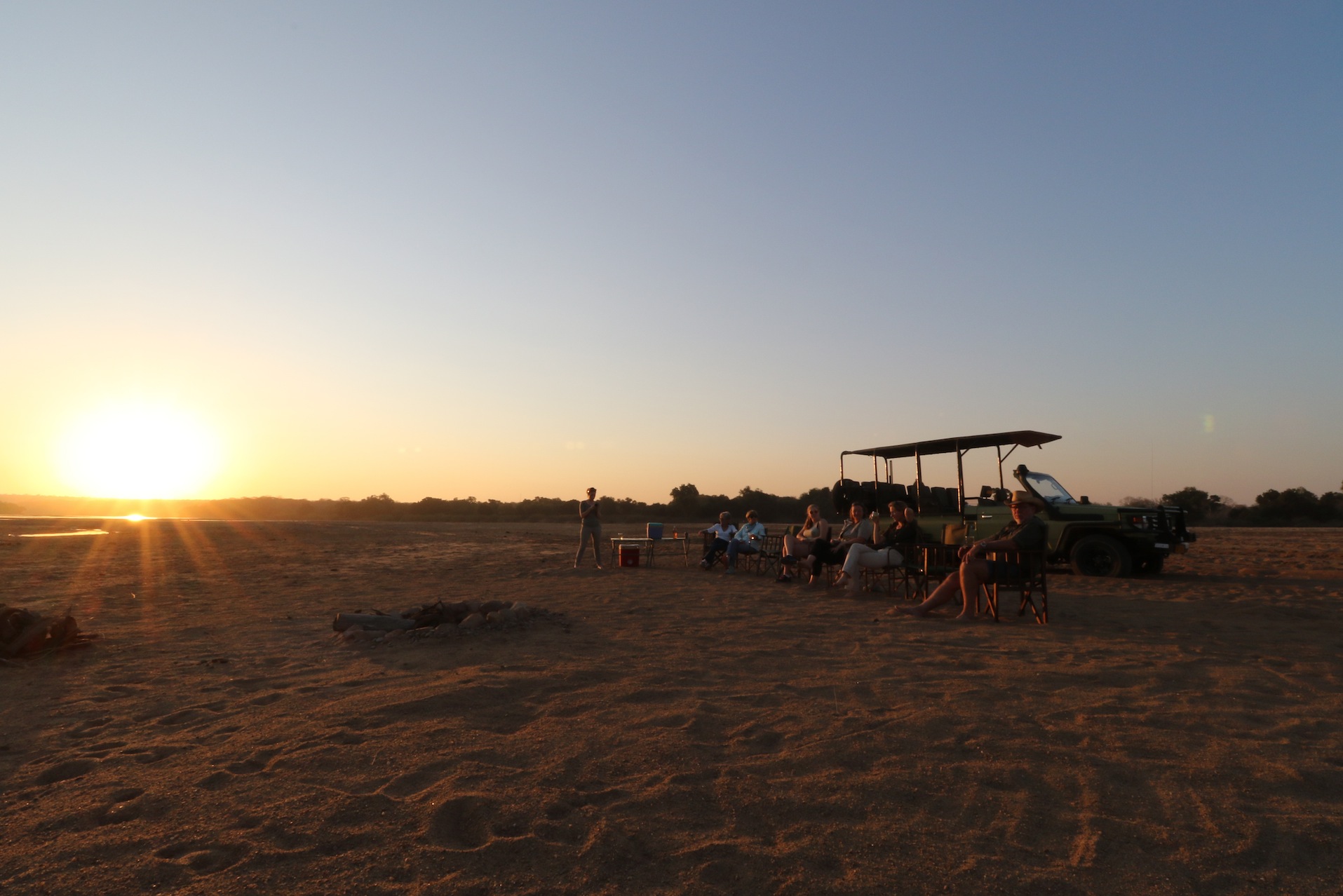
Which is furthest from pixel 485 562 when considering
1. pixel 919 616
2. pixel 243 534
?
pixel 243 534

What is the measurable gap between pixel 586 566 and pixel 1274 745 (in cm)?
1210

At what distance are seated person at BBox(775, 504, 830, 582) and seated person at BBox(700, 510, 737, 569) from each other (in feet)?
6.48

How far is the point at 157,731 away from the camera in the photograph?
4332 millimetres

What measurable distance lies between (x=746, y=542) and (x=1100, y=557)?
231 inches

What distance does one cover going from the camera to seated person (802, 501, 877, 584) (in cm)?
1072

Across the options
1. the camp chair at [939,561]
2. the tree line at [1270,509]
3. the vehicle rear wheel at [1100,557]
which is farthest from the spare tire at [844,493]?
the tree line at [1270,509]

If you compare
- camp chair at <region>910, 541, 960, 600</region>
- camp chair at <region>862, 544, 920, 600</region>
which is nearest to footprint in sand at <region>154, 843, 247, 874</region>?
camp chair at <region>910, 541, 960, 600</region>

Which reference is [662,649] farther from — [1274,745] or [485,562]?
[485,562]

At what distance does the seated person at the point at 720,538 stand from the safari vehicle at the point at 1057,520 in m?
2.96

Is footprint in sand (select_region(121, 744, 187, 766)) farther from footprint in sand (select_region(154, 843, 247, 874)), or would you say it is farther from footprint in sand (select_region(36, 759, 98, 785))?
footprint in sand (select_region(154, 843, 247, 874))

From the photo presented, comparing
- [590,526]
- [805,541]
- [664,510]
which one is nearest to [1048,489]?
[805,541]

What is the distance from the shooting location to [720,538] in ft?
45.5

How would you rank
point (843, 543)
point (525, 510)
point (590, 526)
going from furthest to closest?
1. point (525, 510)
2. point (590, 526)
3. point (843, 543)

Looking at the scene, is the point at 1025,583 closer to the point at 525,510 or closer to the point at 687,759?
the point at 687,759
